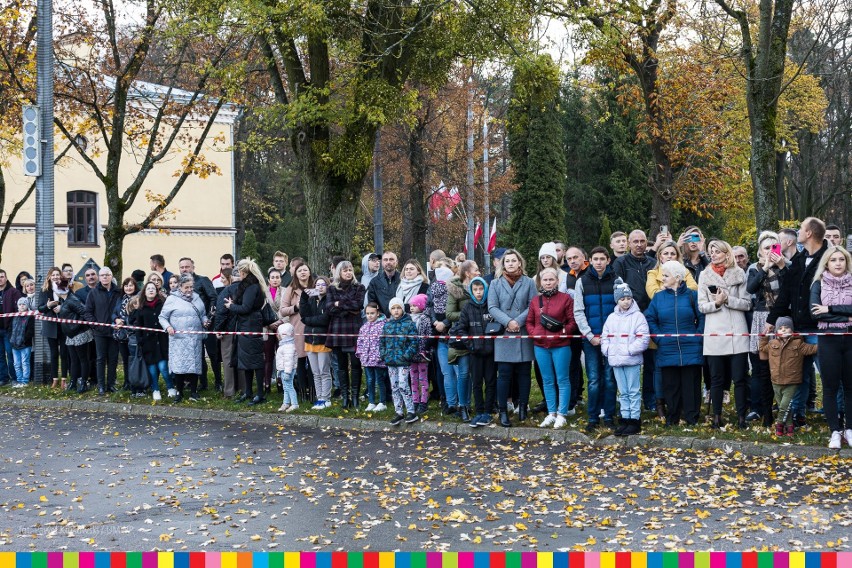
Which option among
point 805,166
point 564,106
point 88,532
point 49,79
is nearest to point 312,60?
point 49,79

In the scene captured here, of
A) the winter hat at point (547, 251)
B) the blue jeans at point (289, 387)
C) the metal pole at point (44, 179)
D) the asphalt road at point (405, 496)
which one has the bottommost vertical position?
the asphalt road at point (405, 496)

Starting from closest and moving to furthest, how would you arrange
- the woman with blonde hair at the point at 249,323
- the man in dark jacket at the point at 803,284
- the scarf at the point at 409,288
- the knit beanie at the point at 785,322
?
the man in dark jacket at the point at 803,284 → the knit beanie at the point at 785,322 → the scarf at the point at 409,288 → the woman with blonde hair at the point at 249,323

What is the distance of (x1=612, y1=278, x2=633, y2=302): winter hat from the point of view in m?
12.7

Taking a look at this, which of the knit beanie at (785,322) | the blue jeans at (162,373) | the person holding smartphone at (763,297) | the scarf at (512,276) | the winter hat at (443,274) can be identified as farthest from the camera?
the blue jeans at (162,373)

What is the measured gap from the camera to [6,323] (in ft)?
65.9

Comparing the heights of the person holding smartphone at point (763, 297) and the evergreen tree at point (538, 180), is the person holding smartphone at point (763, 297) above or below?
below

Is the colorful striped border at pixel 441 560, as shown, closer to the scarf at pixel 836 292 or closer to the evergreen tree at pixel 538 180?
the scarf at pixel 836 292

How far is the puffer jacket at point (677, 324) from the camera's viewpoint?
12.7 metres

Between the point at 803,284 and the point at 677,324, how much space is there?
1.70 meters

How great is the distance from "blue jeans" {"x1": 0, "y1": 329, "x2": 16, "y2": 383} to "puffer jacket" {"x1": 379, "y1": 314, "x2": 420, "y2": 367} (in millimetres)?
9192

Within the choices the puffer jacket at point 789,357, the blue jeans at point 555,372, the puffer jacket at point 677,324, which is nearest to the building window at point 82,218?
the blue jeans at point 555,372

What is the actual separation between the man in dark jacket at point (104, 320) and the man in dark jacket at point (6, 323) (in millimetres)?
2654

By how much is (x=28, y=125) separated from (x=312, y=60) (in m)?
5.35

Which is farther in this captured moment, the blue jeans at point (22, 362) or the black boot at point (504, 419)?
the blue jeans at point (22, 362)
